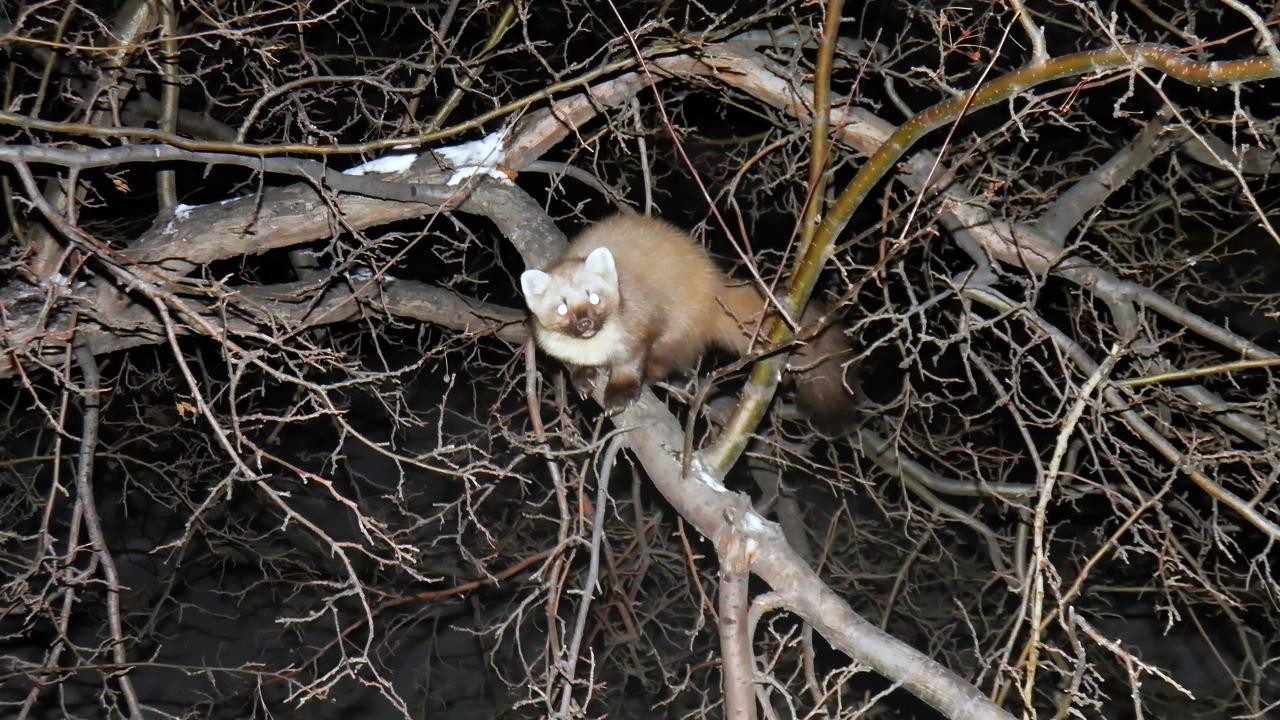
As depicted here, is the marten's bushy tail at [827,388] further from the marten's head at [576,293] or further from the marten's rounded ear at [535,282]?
the marten's rounded ear at [535,282]

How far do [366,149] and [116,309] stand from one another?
1981 millimetres

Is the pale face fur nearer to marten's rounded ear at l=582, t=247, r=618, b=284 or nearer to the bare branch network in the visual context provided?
marten's rounded ear at l=582, t=247, r=618, b=284

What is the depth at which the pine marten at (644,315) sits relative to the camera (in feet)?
15.9

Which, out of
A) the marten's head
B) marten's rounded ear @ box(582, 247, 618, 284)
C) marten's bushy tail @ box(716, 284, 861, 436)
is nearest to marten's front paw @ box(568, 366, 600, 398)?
the marten's head

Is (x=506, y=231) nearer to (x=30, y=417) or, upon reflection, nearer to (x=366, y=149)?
(x=366, y=149)

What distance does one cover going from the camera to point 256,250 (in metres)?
5.07

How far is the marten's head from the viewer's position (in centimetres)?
482

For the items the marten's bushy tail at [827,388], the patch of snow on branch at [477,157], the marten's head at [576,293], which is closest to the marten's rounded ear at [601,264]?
the marten's head at [576,293]

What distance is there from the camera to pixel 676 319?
214 inches

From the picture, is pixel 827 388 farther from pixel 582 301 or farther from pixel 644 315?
pixel 582 301

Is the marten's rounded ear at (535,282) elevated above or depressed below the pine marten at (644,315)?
above

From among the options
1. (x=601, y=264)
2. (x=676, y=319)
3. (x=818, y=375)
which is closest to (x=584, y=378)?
(x=676, y=319)

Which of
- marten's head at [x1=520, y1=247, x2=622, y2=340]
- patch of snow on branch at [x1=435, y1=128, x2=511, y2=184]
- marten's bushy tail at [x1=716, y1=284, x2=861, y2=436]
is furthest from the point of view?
marten's bushy tail at [x1=716, y1=284, x2=861, y2=436]

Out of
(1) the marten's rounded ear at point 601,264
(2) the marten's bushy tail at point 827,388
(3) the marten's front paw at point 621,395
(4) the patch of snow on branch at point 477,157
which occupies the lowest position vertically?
(2) the marten's bushy tail at point 827,388
